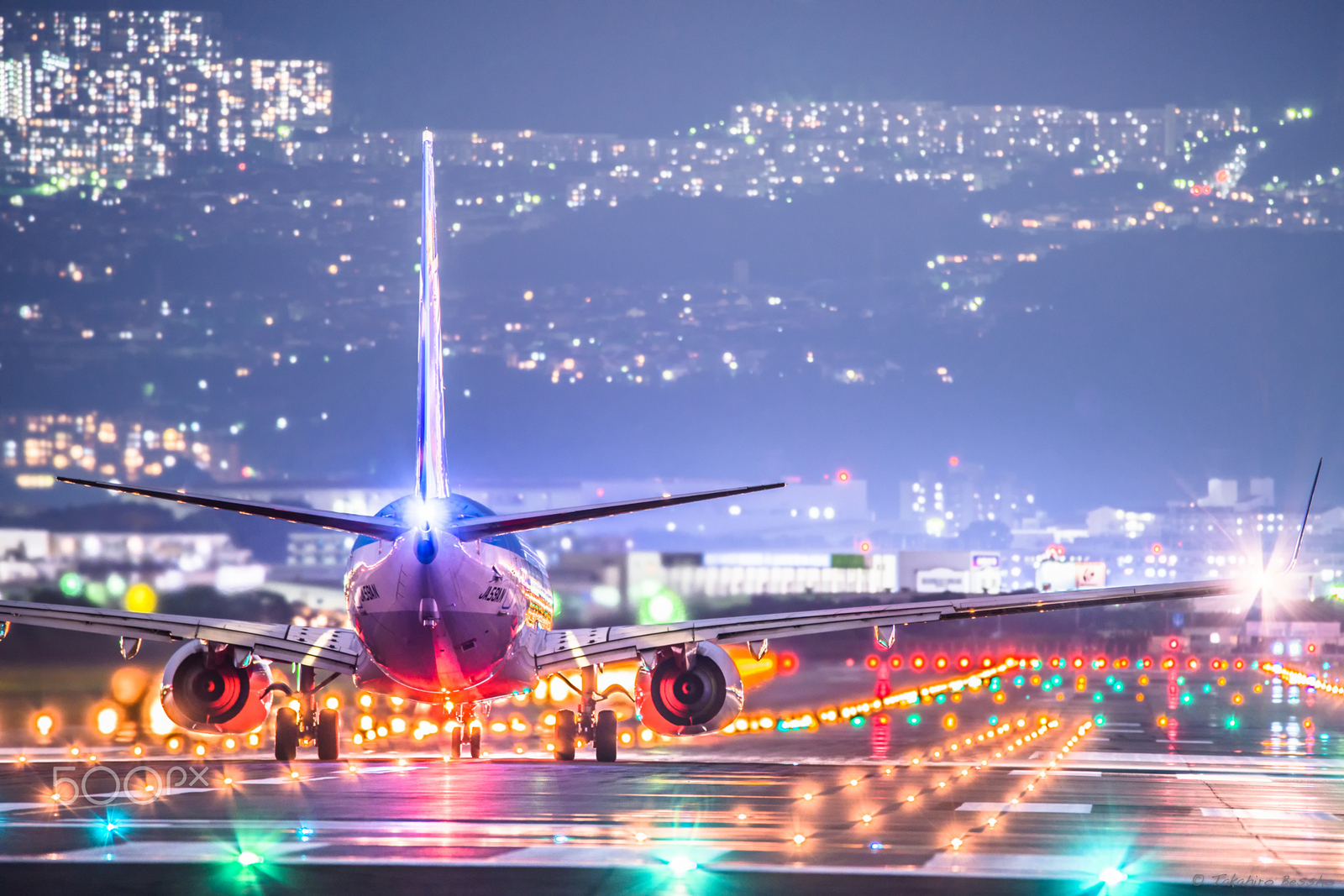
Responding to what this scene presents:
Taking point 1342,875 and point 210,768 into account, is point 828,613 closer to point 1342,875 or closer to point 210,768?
point 210,768

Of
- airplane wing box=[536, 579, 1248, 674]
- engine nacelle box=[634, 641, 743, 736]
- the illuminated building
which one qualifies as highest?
the illuminated building

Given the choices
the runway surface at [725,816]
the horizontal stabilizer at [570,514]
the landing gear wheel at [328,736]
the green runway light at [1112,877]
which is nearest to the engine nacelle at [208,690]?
the runway surface at [725,816]

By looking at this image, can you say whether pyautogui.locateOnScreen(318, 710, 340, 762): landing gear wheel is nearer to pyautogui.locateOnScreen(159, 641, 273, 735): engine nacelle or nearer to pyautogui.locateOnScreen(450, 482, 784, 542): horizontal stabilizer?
pyautogui.locateOnScreen(159, 641, 273, 735): engine nacelle

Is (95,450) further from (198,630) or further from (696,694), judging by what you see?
(696,694)

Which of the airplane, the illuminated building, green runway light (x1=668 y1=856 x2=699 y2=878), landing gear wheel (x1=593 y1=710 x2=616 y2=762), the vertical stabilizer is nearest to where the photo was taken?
green runway light (x1=668 y1=856 x2=699 y2=878)

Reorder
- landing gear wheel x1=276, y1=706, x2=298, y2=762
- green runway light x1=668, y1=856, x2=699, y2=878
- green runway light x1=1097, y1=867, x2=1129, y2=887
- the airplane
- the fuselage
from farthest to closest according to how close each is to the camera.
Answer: landing gear wheel x1=276, y1=706, x2=298, y2=762 → the airplane → the fuselage → green runway light x1=668, y1=856, x2=699, y2=878 → green runway light x1=1097, y1=867, x2=1129, y2=887

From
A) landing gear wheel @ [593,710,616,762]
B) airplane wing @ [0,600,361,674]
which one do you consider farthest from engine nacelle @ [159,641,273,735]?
landing gear wheel @ [593,710,616,762]
